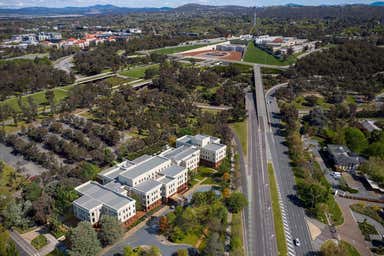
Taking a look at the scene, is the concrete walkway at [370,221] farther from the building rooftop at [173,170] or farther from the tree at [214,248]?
the building rooftop at [173,170]

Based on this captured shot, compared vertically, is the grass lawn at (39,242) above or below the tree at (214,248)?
below

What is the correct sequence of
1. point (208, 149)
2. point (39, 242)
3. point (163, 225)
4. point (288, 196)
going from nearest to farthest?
Result: point (39, 242), point (163, 225), point (288, 196), point (208, 149)

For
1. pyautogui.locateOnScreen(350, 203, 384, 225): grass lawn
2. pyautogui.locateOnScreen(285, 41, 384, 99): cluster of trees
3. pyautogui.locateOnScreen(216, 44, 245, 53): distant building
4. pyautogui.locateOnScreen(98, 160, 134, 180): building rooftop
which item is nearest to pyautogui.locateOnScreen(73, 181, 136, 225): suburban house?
pyautogui.locateOnScreen(98, 160, 134, 180): building rooftop

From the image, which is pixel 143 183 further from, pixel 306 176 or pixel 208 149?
pixel 306 176

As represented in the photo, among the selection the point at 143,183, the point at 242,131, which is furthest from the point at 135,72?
the point at 143,183

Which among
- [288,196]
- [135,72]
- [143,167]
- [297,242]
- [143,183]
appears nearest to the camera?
[297,242]

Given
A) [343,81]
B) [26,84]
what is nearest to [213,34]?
[343,81]

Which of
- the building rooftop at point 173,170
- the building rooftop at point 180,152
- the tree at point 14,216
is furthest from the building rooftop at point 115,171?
the tree at point 14,216
